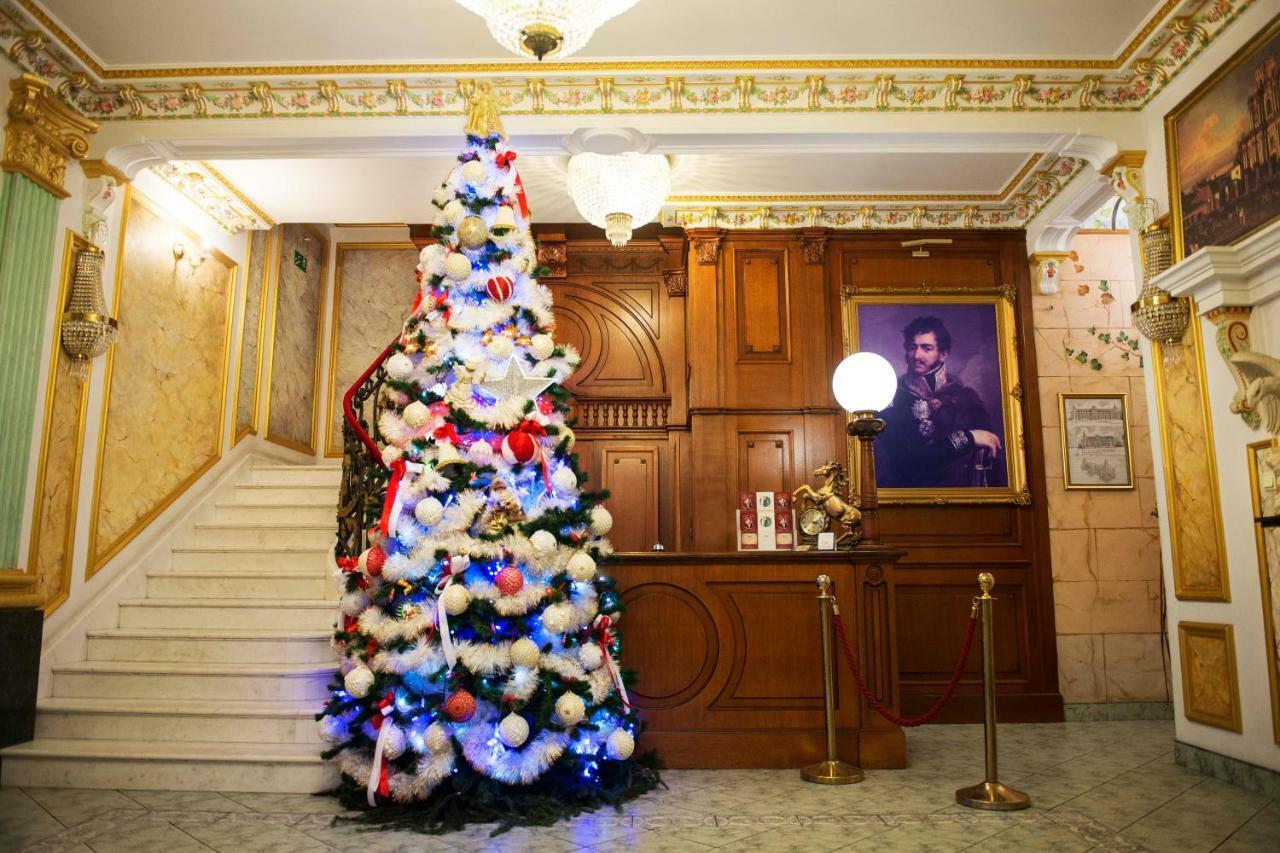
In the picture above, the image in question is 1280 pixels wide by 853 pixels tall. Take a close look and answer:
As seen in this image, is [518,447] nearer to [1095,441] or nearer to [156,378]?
[156,378]

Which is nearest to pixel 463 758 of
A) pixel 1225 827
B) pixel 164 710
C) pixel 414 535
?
pixel 414 535

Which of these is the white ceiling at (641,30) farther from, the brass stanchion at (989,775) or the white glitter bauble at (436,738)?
the white glitter bauble at (436,738)

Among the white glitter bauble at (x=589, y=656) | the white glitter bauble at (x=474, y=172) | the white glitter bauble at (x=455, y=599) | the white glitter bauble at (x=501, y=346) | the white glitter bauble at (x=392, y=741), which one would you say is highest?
the white glitter bauble at (x=474, y=172)

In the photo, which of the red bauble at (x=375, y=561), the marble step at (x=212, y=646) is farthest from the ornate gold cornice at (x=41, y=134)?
the red bauble at (x=375, y=561)

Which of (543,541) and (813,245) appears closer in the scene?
(543,541)

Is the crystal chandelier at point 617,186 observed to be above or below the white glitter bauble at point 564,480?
above

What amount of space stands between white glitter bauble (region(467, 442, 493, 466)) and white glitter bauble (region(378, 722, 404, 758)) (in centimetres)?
118

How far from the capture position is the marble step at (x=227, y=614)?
16.7 feet

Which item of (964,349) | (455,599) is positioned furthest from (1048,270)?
(455,599)

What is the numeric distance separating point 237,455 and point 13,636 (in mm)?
2691

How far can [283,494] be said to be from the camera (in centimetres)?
668

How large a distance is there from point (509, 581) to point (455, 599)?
236mm

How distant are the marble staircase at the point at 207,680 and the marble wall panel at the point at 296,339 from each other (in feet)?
5.73

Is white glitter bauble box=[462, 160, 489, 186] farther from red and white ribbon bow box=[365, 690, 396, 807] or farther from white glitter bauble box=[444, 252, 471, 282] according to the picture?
red and white ribbon bow box=[365, 690, 396, 807]
